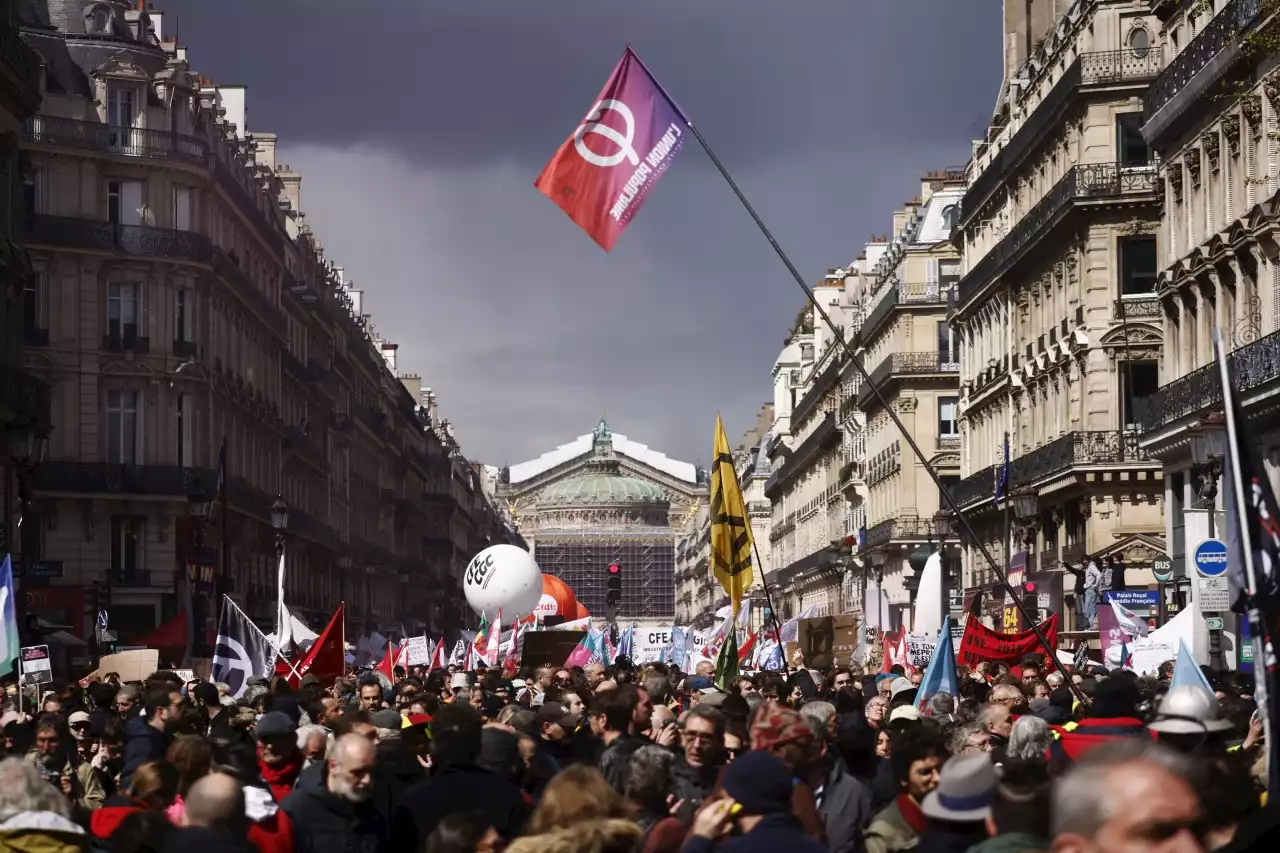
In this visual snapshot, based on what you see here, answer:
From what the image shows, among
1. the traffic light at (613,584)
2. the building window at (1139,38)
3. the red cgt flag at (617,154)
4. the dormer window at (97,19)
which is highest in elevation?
the dormer window at (97,19)

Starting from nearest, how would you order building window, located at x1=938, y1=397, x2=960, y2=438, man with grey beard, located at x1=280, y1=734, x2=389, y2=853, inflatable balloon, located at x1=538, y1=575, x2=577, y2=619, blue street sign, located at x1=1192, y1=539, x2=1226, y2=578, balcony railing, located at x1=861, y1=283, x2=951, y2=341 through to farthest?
man with grey beard, located at x1=280, y1=734, x2=389, y2=853
blue street sign, located at x1=1192, y1=539, x2=1226, y2=578
inflatable balloon, located at x1=538, y1=575, x2=577, y2=619
building window, located at x1=938, y1=397, x2=960, y2=438
balcony railing, located at x1=861, y1=283, x2=951, y2=341

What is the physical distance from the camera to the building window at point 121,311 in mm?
52625

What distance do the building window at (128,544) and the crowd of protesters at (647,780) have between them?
122 feet

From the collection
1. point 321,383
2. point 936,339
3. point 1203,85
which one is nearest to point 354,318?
point 321,383

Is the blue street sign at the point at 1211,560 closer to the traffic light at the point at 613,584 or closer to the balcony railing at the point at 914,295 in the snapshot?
A: the traffic light at the point at 613,584

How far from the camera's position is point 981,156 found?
5941 centimetres

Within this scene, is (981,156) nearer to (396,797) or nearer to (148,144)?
(148,144)

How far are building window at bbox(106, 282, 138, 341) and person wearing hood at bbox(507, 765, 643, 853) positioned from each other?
46.1m

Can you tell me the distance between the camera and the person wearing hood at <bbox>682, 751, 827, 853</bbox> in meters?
7.42

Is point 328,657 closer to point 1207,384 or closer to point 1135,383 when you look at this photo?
point 1207,384

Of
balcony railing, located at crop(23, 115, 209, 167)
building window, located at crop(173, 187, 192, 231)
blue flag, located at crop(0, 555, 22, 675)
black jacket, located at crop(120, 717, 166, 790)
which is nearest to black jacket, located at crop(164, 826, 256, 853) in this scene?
black jacket, located at crop(120, 717, 166, 790)

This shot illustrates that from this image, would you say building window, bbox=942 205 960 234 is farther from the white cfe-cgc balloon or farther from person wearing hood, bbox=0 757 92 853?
person wearing hood, bbox=0 757 92 853

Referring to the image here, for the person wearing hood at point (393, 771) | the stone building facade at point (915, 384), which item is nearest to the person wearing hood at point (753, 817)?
the person wearing hood at point (393, 771)

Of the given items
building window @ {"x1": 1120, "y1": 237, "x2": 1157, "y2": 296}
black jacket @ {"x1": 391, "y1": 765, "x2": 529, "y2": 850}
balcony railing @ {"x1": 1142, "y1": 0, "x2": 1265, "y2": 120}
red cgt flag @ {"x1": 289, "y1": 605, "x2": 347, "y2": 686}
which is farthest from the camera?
building window @ {"x1": 1120, "y1": 237, "x2": 1157, "y2": 296}
